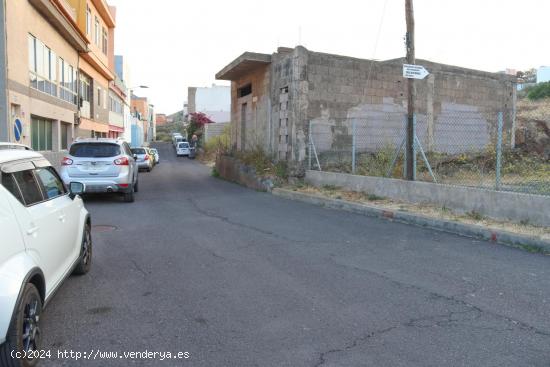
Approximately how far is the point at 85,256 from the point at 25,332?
2.52 m

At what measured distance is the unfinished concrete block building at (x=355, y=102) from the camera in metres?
16.1

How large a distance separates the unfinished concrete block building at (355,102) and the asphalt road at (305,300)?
798 cm

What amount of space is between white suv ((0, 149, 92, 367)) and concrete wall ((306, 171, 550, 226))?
7.29m

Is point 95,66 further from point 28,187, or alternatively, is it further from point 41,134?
point 28,187

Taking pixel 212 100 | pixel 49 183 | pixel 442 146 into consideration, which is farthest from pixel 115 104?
pixel 49 183

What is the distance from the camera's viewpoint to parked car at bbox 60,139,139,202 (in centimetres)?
1238

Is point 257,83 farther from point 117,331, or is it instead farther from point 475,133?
point 117,331

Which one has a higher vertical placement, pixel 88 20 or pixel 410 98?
pixel 88 20

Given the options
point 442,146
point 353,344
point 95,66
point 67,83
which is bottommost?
point 353,344

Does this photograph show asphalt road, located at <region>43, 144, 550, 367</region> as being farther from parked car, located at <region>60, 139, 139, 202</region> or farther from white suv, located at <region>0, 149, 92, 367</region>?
parked car, located at <region>60, 139, 139, 202</region>

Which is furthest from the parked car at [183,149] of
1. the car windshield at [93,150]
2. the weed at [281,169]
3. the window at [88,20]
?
the car windshield at [93,150]

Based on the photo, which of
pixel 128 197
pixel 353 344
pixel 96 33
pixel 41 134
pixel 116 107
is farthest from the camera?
pixel 116 107

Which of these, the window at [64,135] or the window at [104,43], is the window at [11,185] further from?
the window at [104,43]

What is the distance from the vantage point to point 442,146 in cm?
1866
